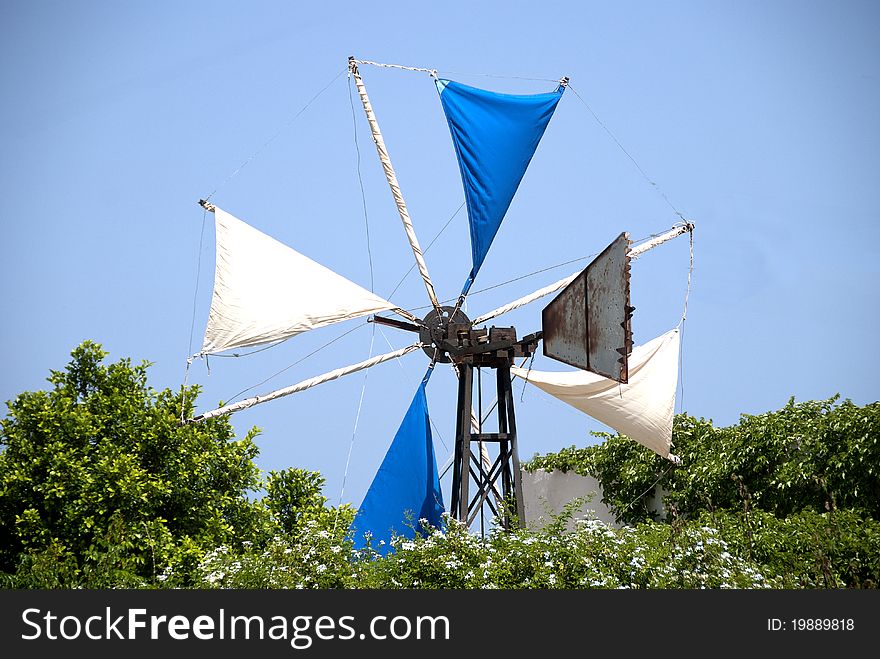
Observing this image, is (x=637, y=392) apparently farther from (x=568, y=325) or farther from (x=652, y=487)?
(x=652, y=487)

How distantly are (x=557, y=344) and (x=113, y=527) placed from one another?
6807 mm

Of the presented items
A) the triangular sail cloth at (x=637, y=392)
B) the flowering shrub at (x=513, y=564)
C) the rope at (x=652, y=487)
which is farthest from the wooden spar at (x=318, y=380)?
the rope at (x=652, y=487)

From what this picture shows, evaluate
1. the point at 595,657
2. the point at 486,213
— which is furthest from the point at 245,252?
the point at 595,657

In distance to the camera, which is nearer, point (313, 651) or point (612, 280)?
point (313, 651)

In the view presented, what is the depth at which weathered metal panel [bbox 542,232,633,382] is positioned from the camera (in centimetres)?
920

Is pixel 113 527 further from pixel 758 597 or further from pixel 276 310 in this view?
pixel 758 597

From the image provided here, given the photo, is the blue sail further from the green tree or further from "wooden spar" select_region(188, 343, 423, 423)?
the green tree

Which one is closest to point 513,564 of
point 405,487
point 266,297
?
point 405,487

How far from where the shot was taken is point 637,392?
1255cm

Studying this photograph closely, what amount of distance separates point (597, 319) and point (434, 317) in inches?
99.5

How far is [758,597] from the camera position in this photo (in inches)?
259

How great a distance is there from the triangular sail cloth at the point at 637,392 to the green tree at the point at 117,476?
18.9ft

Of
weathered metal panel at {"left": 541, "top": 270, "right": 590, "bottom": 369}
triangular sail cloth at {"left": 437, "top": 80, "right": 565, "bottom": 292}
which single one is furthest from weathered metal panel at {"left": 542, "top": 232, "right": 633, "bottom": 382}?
triangular sail cloth at {"left": 437, "top": 80, "right": 565, "bottom": 292}

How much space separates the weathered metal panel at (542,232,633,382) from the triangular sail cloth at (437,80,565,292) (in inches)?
55.1
